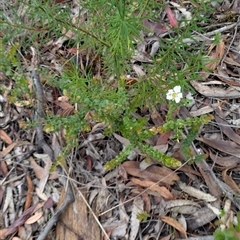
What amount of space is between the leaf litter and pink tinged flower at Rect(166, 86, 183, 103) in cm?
25

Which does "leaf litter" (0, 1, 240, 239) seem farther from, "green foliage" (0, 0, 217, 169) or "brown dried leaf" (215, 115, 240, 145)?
"green foliage" (0, 0, 217, 169)

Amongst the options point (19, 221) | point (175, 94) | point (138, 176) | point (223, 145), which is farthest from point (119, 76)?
point (19, 221)

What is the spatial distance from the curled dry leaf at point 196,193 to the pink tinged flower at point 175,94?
473mm

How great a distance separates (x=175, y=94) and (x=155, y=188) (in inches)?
20.1

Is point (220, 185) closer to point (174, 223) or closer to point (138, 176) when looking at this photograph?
point (174, 223)

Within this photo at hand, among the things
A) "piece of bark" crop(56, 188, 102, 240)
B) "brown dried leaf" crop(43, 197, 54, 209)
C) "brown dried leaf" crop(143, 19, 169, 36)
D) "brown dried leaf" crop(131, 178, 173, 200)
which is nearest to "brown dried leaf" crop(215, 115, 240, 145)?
"brown dried leaf" crop(131, 178, 173, 200)

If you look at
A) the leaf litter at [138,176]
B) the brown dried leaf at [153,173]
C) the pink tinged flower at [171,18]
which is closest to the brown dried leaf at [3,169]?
the leaf litter at [138,176]

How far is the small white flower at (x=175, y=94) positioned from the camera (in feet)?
5.40

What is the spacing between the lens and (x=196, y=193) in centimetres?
191

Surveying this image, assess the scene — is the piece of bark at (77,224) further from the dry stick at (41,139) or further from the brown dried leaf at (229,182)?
the brown dried leaf at (229,182)

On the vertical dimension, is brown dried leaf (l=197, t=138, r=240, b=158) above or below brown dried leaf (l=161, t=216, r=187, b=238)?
above

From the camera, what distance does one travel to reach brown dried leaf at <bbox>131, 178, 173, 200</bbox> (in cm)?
192

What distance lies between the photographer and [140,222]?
6.20ft

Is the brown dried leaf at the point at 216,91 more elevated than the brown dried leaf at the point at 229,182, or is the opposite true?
the brown dried leaf at the point at 216,91
